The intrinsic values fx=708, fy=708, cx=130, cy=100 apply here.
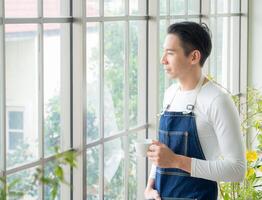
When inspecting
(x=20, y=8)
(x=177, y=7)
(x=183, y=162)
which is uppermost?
(x=177, y=7)

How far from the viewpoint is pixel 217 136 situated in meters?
2.81

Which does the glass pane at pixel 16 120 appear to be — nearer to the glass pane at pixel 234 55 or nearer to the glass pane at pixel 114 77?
the glass pane at pixel 114 77

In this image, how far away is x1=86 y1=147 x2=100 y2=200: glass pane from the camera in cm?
351

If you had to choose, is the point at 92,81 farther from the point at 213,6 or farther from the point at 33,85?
the point at 213,6

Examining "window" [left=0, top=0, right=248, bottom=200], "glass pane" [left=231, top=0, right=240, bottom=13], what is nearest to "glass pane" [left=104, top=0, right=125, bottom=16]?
"window" [left=0, top=0, right=248, bottom=200]

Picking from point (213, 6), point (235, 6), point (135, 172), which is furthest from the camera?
point (235, 6)

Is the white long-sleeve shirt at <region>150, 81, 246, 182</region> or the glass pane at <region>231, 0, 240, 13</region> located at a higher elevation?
the glass pane at <region>231, 0, 240, 13</region>

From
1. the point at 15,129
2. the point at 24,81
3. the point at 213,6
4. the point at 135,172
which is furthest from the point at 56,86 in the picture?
the point at 213,6

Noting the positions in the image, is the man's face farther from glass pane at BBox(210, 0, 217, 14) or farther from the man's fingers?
glass pane at BBox(210, 0, 217, 14)

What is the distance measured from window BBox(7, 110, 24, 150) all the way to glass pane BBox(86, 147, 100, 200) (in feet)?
2.01

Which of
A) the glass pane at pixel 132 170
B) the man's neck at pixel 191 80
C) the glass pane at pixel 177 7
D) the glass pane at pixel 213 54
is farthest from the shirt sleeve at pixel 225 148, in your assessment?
the glass pane at pixel 213 54

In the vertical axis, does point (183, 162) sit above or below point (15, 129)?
below

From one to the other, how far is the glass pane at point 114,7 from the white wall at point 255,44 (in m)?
2.37

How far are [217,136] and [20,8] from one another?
3.09 ft
